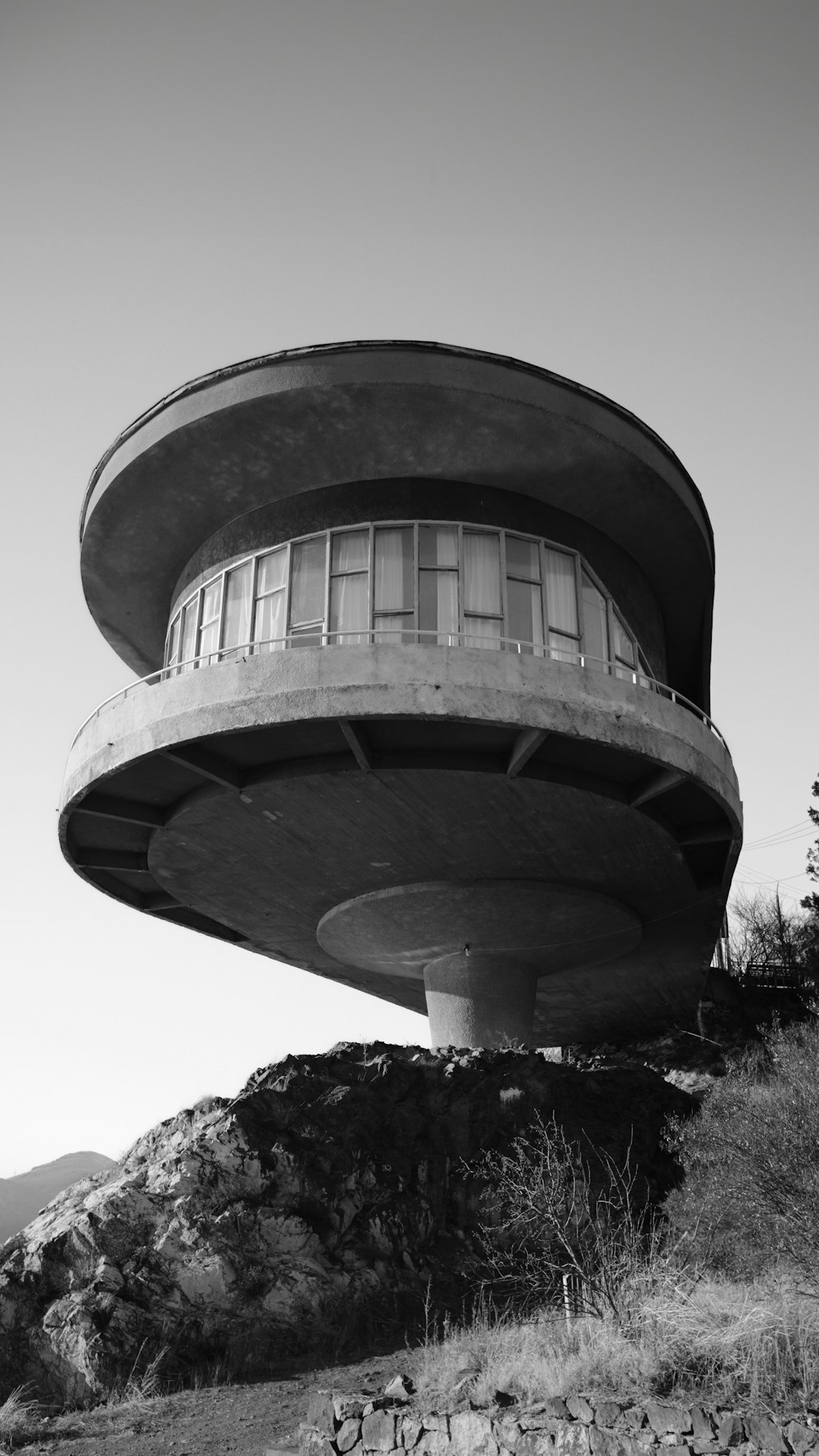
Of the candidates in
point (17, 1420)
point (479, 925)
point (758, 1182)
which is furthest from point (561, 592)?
point (17, 1420)

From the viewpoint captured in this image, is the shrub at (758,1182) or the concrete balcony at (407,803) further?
the concrete balcony at (407,803)

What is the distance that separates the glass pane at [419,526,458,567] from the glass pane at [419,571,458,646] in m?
0.18

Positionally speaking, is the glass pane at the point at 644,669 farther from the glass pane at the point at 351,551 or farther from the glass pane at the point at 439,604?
the glass pane at the point at 351,551

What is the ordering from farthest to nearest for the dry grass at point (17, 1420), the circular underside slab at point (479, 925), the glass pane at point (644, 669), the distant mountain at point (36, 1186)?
1. the distant mountain at point (36, 1186)
2. the circular underside slab at point (479, 925)
3. the glass pane at point (644, 669)
4. the dry grass at point (17, 1420)

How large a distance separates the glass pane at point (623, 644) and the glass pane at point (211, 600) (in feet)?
22.8

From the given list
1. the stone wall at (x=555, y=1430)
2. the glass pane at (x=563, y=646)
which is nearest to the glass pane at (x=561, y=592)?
the glass pane at (x=563, y=646)

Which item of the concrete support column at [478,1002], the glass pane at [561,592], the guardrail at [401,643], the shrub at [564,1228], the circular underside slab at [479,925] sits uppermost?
the glass pane at [561,592]

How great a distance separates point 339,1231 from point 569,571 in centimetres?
1094

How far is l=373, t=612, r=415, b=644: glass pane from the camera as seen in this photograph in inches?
695

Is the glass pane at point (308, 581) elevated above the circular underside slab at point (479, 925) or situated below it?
above

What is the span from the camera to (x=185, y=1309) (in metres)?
13.1

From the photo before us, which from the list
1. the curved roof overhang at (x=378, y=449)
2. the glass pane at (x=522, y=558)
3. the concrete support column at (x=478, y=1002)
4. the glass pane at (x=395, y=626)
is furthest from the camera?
the concrete support column at (x=478, y=1002)

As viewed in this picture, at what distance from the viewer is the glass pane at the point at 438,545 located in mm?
18109

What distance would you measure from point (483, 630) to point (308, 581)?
3.04 m
